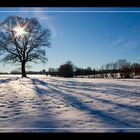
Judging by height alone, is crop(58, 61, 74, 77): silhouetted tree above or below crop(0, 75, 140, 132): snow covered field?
above

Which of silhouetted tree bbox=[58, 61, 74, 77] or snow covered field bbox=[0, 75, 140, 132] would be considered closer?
snow covered field bbox=[0, 75, 140, 132]

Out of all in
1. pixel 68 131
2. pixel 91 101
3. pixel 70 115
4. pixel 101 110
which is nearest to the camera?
pixel 68 131

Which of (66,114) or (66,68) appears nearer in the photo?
(66,114)

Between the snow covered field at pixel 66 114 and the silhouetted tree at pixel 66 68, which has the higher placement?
the silhouetted tree at pixel 66 68

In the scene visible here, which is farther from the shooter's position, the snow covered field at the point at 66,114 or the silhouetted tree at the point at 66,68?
the silhouetted tree at the point at 66,68

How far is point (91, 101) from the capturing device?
3.95 meters
